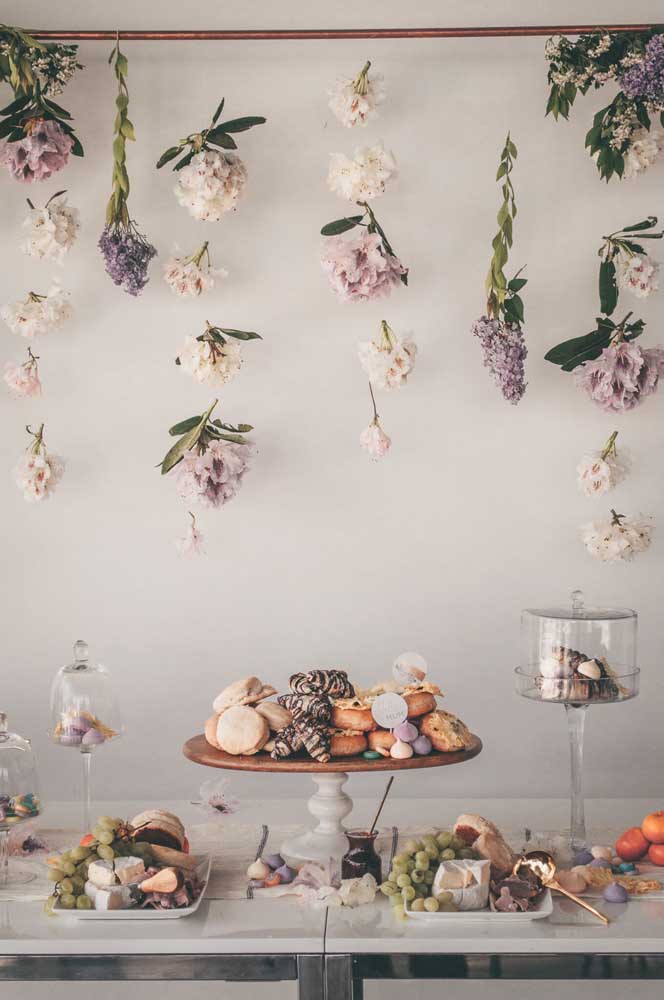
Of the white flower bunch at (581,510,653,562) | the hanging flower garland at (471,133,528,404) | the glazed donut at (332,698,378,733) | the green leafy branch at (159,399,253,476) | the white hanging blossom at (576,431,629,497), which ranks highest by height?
the hanging flower garland at (471,133,528,404)

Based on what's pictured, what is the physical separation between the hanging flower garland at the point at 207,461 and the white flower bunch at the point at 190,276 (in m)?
0.23

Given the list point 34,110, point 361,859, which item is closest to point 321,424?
point 34,110

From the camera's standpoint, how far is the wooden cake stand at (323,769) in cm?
168

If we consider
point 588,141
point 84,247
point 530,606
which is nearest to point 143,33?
point 84,247

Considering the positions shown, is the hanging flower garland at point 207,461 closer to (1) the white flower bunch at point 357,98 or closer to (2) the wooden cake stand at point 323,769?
(2) the wooden cake stand at point 323,769

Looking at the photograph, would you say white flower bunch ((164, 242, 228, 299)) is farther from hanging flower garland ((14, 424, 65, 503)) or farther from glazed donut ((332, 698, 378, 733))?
glazed donut ((332, 698, 378, 733))

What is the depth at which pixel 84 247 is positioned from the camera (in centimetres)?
228

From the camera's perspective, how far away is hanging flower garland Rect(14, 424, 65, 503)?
7.17 feet

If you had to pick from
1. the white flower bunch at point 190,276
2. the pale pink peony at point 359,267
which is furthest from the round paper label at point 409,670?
the white flower bunch at point 190,276

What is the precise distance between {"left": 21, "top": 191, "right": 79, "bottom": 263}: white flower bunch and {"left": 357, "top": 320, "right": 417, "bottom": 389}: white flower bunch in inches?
25.3

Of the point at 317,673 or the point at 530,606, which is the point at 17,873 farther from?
the point at 530,606

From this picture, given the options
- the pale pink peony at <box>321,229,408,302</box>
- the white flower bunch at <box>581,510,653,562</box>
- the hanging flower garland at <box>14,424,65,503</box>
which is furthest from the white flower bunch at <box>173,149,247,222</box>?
the white flower bunch at <box>581,510,653,562</box>

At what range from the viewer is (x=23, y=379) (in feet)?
7.22

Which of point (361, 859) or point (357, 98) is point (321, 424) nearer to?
point (357, 98)
